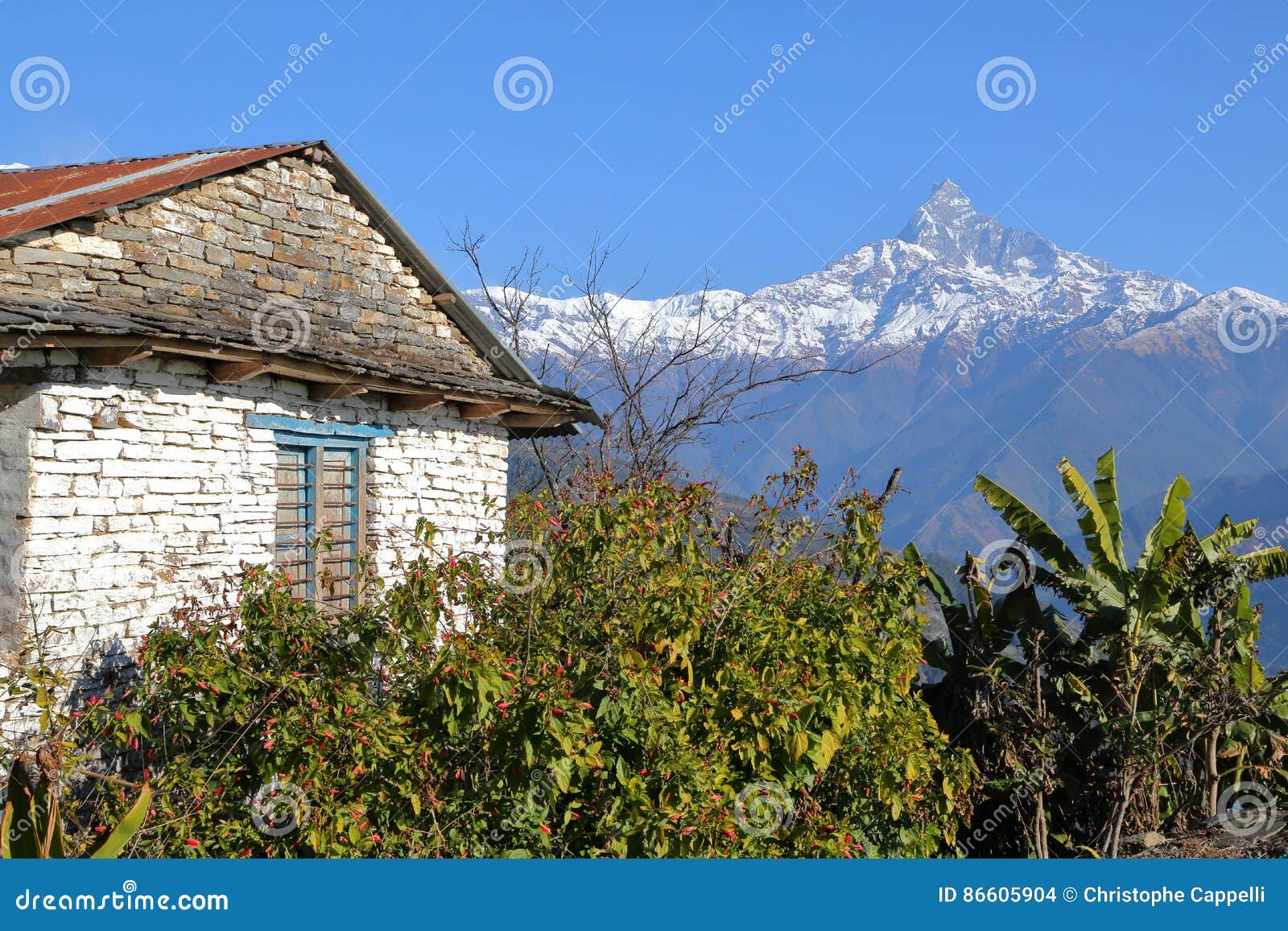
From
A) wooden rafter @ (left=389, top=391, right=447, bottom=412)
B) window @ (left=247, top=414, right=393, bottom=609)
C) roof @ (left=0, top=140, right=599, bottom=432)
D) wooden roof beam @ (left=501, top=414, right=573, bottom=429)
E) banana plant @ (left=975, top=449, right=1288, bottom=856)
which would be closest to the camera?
roof @ (left=0, top=140, right=599, bottom=432)

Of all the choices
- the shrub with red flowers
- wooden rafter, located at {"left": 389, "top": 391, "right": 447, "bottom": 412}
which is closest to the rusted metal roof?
wooden rafter, located at {"left": 389, "top": 391, "right": 447, "bottom": 412}

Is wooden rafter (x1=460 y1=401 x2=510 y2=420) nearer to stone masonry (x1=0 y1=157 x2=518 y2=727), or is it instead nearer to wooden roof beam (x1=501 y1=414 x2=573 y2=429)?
stone masonry (x1=0 y1=157 x2=518 y2=727)

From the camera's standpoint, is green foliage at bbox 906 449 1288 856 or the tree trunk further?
the tree trunk

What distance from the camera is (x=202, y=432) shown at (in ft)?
24.4

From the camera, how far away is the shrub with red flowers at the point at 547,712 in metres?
5.21

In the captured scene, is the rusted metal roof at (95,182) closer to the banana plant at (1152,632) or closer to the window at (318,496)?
the window at (318,496)

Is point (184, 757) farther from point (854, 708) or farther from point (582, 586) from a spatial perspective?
point (854, 708)

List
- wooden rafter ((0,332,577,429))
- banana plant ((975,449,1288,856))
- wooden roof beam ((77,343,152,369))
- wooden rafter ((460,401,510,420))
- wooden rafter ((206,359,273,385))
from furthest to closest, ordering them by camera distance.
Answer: wooden rafter ((460,401,510,420)) → banana plant ((975,449,1288,856)) → wooden rafter ((206,359,273,385)) → wooden roof beam ((77,343,152,369)) → wooden rafter ((0,332,577,429))

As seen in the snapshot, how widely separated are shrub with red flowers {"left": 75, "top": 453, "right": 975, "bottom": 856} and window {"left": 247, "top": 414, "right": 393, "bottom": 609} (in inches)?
79.3

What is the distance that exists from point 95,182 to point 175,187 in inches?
43.5

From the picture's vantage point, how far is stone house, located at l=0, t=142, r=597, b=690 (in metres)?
6.50

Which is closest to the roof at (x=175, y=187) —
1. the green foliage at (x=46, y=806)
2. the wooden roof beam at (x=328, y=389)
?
the wooden roof beam at (x=328, y=389)

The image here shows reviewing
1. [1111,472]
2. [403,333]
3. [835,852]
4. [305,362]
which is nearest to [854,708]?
[835,852]

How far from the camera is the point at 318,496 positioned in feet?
28.0
